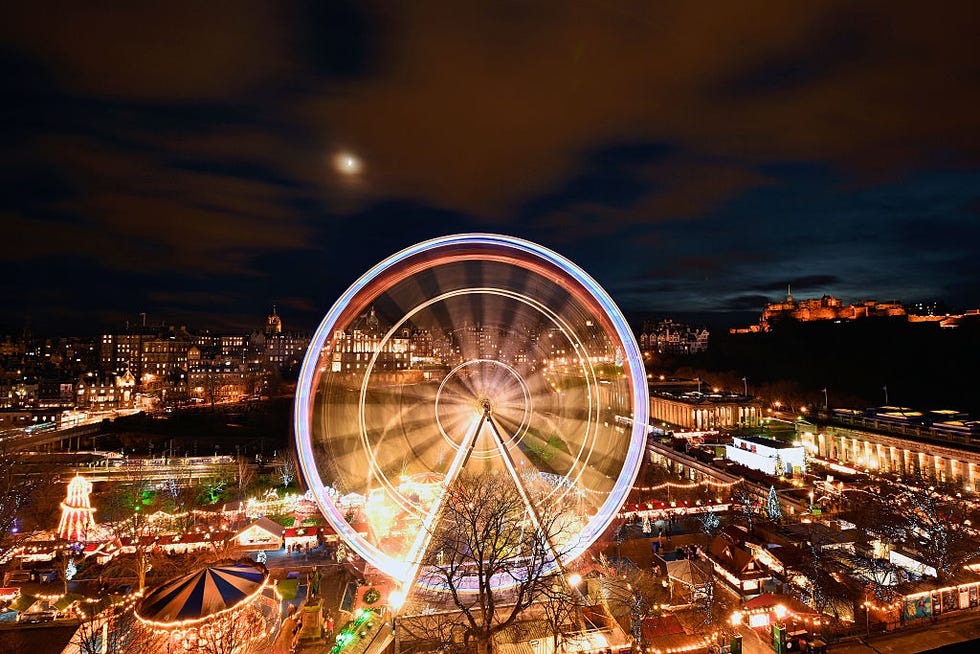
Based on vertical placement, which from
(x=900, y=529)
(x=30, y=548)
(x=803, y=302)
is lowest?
(x=30, y=548)

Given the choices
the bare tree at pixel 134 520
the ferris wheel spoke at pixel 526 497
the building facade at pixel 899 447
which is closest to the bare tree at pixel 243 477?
the bare tree at pixel 134 520

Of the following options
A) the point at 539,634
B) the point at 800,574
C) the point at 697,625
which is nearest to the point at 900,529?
the point at 800,574

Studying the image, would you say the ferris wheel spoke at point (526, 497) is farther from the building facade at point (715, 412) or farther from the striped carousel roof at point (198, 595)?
the building facade at point (715, 412)

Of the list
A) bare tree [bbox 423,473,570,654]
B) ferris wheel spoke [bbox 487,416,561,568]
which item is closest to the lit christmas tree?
bare tree [bbox 423,473,570,654]

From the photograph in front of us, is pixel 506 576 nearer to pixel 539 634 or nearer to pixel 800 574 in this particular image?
pixel 539 634

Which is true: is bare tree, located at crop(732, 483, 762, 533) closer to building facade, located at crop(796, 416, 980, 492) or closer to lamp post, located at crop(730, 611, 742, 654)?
lamp post, located at crop(730, 611, 742, 654)

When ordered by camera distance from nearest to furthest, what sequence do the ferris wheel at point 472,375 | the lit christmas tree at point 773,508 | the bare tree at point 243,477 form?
the ferris wheel at point 472,375
the lit christmas tree at point 773,508
the bare tree at point 243,477
